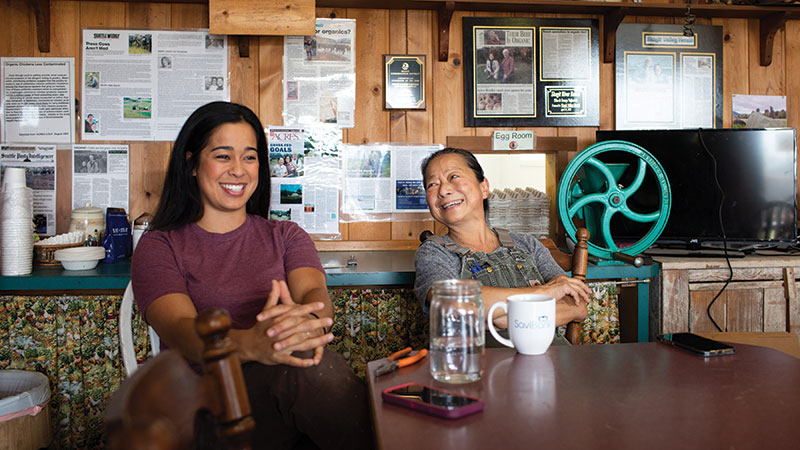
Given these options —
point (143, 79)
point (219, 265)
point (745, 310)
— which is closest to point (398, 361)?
point (219, 265)

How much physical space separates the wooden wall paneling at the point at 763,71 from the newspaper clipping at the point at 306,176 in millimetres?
1913

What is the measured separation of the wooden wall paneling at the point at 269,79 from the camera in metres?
2.54

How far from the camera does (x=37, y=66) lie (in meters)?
2.45

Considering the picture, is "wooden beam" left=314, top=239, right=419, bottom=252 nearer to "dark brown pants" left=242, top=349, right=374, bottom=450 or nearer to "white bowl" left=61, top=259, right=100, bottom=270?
"white bowl" left=61, top=259, right=100, bottom=270

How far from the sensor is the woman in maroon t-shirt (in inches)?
48.0

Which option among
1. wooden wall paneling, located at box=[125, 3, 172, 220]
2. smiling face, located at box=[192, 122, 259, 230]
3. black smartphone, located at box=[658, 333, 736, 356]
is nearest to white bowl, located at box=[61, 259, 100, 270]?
wooden wall paneling, located at box=[125, 3, 172, 220]

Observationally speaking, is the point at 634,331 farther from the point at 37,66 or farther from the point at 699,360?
the point at 37,66

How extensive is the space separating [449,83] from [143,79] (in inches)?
50.6

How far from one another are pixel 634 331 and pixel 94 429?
1917 millimetres

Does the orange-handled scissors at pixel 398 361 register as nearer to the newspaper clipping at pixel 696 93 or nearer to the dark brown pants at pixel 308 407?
the dark brown pants at pixel 308 407

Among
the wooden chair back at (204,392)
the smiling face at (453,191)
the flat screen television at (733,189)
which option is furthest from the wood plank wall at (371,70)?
the wooden chair back at (204,392)

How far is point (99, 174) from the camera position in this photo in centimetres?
249

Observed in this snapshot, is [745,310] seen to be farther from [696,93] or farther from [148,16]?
[148,16]

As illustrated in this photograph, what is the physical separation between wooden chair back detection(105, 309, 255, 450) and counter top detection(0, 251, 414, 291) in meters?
1.45
